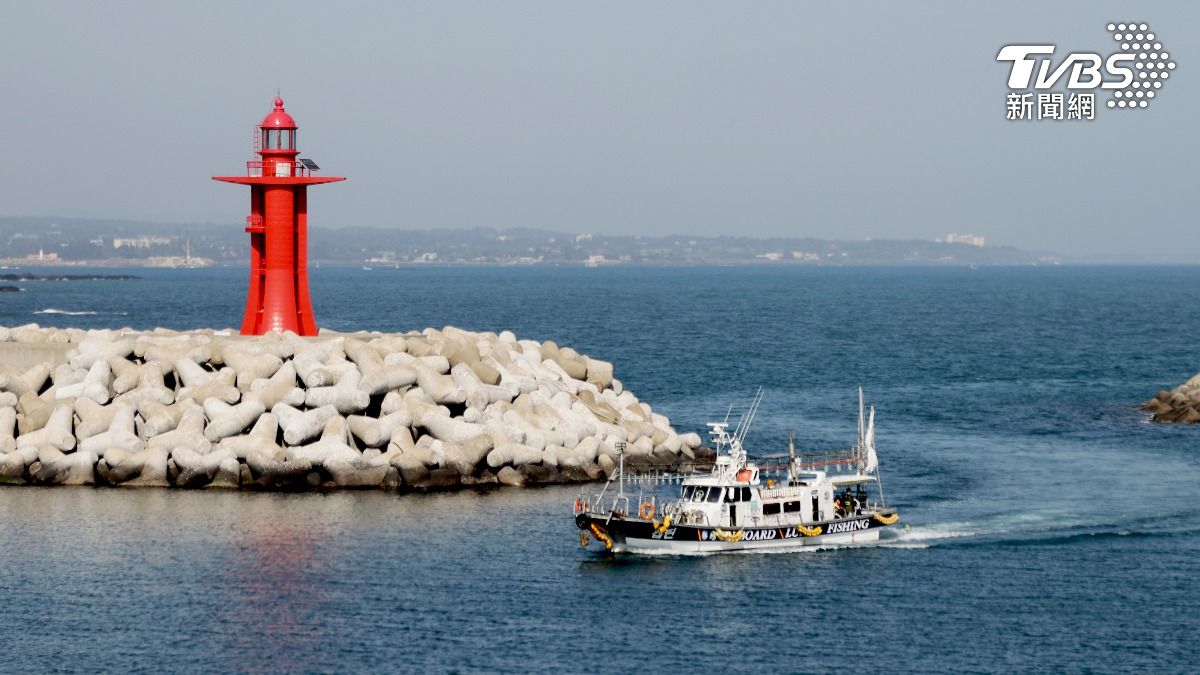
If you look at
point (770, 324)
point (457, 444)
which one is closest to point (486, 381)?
point (457, 444)

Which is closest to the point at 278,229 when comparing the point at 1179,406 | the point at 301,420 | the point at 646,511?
the point at 301,420

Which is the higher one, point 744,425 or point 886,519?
point 744,425

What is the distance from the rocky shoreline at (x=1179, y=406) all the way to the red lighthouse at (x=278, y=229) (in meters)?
28.4

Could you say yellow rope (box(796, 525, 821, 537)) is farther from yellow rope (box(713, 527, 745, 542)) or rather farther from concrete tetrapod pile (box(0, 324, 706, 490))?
concrete tetrapod pile (box(0, 324, 706, 490))

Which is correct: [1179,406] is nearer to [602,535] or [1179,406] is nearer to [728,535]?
[728,535]

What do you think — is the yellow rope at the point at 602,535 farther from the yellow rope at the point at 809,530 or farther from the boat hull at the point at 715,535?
the yellow rope at the point at 809,530

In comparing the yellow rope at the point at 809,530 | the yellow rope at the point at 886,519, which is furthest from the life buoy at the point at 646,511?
the yellow rope at the point at 886,519

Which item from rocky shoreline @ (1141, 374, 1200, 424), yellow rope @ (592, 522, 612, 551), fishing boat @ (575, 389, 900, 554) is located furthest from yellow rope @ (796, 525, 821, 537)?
rocky shoreline @ (1141, 374, 1200, 424)

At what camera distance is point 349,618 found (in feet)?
101

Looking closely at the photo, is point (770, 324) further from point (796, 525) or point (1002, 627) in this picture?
point (1002, 627)

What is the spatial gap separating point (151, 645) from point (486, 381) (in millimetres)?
17499

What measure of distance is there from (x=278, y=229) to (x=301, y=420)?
25.4ft

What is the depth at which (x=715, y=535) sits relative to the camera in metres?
36.7

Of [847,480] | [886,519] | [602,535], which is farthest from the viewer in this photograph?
[847,480]
